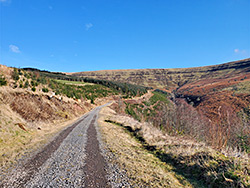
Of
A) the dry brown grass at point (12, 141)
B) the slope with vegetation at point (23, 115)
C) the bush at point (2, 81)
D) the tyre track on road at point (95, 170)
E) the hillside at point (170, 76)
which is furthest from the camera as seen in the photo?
the hillside at point (170, 76)

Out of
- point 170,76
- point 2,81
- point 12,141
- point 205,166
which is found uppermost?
point 170,76

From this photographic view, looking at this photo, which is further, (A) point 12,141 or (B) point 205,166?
(A) point 12,141

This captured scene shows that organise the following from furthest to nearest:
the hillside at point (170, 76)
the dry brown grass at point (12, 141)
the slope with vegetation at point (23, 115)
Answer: the hillside at point (170, 76) → the slope with vegetation at point (23, 115) → the dry brown grass at point (12, 141)

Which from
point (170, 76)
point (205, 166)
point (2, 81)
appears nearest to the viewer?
point (205, 166)

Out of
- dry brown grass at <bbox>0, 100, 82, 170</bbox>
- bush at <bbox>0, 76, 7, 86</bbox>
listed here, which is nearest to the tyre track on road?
dry brown grass at <bbox>0, 100, 82, 170</bbox>

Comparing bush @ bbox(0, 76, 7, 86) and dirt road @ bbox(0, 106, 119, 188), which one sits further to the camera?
bush @ bbox(0, 76, 7, 86)

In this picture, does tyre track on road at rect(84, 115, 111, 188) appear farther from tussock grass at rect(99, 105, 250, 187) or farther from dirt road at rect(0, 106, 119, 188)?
tussock grass at rect(99, 105, 250, 187)

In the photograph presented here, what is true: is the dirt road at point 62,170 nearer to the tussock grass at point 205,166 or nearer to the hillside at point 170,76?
the tussock grass at point 205,166

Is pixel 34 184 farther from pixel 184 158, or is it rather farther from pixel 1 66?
pixel 1 66

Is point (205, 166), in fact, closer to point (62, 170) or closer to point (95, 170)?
point (95, 170)

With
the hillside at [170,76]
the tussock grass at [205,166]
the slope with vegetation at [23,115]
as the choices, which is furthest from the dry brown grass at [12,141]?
the hillside at [170,76]

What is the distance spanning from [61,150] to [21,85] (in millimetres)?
13519

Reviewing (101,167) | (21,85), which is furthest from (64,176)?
(21,85)

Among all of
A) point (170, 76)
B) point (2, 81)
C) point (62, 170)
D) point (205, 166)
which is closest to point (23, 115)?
point (2, 81)
